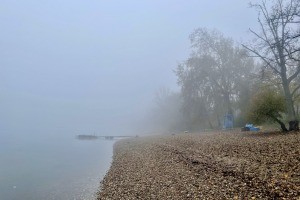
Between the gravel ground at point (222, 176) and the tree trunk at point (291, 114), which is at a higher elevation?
the tree trunk at point (291, 114)

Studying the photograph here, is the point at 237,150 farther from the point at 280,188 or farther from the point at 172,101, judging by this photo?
the point at 172,101

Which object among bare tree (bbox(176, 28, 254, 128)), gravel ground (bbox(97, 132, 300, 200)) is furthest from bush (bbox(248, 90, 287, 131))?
bare tree (bbox(176, 28, 254, 128))

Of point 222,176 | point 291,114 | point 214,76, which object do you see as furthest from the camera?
point 214,76

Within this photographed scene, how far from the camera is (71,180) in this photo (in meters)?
30.2

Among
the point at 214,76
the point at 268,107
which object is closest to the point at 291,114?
the point at 268,107

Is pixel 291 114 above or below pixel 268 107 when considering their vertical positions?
below

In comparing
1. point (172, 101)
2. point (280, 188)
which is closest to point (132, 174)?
point (280, 188)

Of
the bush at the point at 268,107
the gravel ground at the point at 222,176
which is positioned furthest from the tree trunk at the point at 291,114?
the gravel ground at the point at 222,176

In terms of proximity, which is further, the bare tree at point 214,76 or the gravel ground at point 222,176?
Answer: the bare tree at point 214,76

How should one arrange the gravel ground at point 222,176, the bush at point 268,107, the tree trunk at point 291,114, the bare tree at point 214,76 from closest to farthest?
1. the gravel ground at point 222,176
2. the tree trunk at point 291,114
3. the bush at point 268,107
4. the bare tree at point 214,76

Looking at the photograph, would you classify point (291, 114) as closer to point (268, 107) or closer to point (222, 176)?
point (268, 107)

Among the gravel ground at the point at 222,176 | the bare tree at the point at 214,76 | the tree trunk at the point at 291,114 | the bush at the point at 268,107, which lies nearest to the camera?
the gravel ground at the point at 222,176

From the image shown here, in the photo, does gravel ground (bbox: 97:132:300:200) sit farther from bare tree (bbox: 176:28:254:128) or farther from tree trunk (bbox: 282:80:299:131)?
bare tree (bbox: 176:28:254:128)

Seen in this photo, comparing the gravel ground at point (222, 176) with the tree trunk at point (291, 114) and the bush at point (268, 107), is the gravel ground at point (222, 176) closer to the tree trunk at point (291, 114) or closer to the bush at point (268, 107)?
the bush at point (268, 107)
